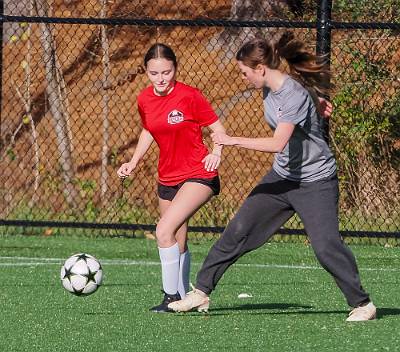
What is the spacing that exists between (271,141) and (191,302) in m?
1.27

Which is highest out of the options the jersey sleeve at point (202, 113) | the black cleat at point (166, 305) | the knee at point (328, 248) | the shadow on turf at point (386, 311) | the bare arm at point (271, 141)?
the jersey sleeve at point (202, 113)

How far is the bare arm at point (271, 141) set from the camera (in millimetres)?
6707

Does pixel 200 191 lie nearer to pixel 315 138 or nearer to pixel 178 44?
pixel 315 138

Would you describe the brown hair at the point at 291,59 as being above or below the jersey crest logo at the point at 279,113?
above

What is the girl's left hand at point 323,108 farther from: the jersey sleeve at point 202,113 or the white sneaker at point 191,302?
the white sneaker at point 191,302

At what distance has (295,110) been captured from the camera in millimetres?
6816

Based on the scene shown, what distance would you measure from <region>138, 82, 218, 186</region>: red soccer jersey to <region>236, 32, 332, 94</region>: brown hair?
76cm

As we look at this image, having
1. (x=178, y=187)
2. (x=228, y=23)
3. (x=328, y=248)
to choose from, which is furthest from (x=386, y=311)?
(x=228, y=23)

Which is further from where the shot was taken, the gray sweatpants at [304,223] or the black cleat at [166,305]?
the black cleat at [166,305]

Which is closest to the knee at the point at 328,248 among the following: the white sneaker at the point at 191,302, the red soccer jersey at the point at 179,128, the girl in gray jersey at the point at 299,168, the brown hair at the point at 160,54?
the girl in gray jersey at the point at 299,168

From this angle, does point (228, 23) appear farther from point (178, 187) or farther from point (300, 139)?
point (300, 139)

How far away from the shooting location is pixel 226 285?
30.6 feet

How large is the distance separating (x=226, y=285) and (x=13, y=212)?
5.19 m

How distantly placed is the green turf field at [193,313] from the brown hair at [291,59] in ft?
4.75
